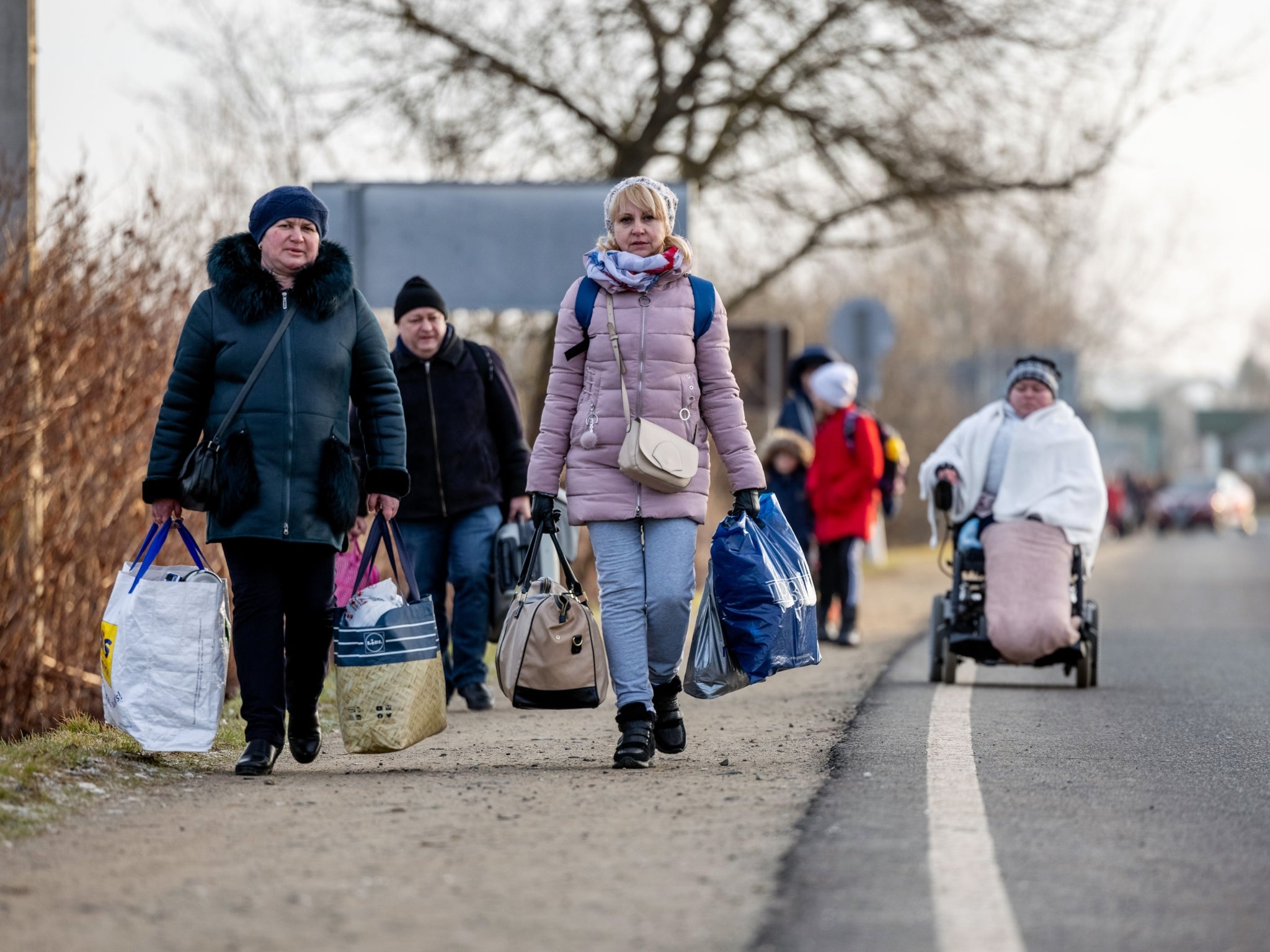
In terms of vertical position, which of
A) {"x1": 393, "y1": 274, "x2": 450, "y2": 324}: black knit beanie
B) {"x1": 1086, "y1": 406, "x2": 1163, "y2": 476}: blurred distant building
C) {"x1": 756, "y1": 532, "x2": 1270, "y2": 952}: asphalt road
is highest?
{"x1": 1086, "y1": 406, "x2": 1163, "y2": 476}: blurred distant building

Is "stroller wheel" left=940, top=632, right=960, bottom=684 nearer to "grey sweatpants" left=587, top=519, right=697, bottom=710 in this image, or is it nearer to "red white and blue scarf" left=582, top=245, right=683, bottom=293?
"grey sweatpants" left=587, top=519, right=697, bottom=710

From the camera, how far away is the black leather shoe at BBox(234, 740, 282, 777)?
6184 millimetres

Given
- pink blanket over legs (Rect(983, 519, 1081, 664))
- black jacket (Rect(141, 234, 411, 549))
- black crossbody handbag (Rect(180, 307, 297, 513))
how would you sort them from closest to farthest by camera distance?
black crossbody handbag (Rect(180, 307, 297, 513)) → black jacket (Rect(141, 234, 411, 549)) → pink blanket over legs (Rect(983, 519, 1081, 664))

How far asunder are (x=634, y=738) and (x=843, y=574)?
6014 mm

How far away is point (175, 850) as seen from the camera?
15.9 feet

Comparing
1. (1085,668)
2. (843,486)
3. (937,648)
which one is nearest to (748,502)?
(937,648)

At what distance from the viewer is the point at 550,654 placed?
6.28 m

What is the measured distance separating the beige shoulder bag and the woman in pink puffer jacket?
0.09 feet

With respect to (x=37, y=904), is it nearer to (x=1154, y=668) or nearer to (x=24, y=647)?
(x=24, y=647)

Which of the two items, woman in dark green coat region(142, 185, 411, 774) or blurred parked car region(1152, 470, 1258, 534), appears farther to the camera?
blurred parked car region(1152, 470, 1258, 534)

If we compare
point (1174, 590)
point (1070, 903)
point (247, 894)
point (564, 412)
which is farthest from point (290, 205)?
point (1174, 590)

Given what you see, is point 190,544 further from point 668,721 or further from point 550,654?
point 668,721

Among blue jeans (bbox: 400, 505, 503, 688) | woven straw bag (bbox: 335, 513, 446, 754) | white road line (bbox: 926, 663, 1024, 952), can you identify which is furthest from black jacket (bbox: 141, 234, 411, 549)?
white road line (bbox: 926, 663, 1024, 952)

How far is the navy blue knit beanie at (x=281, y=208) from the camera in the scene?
6.26 metres
